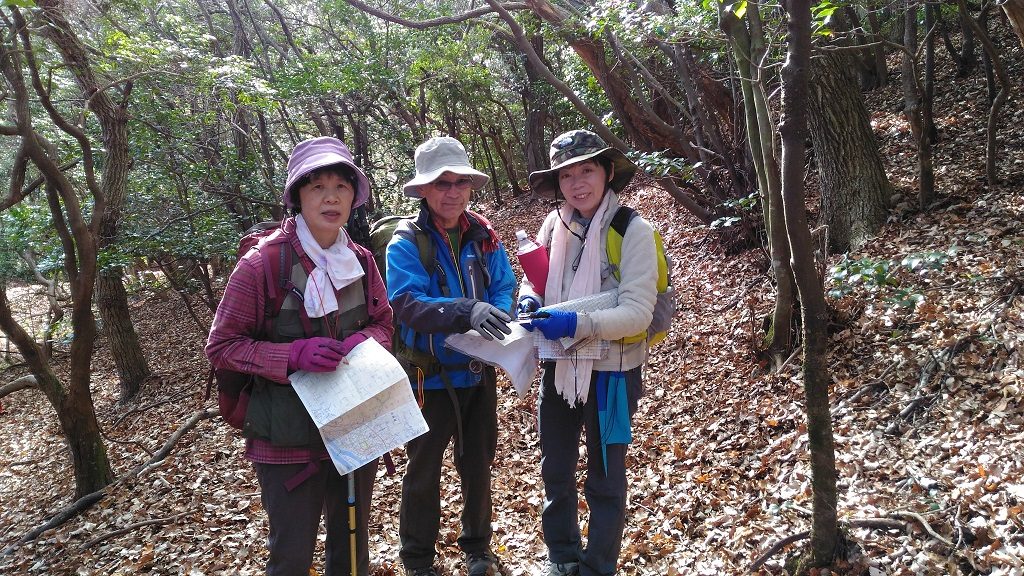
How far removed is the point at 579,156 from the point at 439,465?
1.75m

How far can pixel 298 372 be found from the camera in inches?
91.4

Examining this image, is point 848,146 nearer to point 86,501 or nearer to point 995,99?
point 995,99

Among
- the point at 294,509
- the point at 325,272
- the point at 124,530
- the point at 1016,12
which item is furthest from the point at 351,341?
the point at 1016,12

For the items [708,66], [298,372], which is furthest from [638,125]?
[298,372]

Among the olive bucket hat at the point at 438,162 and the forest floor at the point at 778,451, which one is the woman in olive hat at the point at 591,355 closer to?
the olive bucket hat at the point at 438,162

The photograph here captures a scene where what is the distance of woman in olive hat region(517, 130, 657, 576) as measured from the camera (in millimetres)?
2730

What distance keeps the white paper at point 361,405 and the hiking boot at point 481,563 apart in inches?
49.3

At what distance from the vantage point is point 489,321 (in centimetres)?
263

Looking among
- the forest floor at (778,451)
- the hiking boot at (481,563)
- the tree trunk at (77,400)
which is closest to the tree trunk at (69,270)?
the tree trunk at (77,400)

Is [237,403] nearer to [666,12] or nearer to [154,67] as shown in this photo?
[666,12]

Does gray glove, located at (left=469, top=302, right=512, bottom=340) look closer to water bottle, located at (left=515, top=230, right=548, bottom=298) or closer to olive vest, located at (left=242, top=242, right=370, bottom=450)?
water bottle, located at (left=515, top=230, right=548, bottom=298)

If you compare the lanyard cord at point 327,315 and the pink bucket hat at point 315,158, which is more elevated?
the pink bucket hat at point 315,158

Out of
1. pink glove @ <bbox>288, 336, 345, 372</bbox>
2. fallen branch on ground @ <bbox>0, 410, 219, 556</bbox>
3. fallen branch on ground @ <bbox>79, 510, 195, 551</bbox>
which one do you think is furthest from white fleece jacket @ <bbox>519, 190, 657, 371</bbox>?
fallen branch on ground @ <bbox>0, 410, 219, 556</bbox>

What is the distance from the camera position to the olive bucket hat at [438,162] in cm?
296
